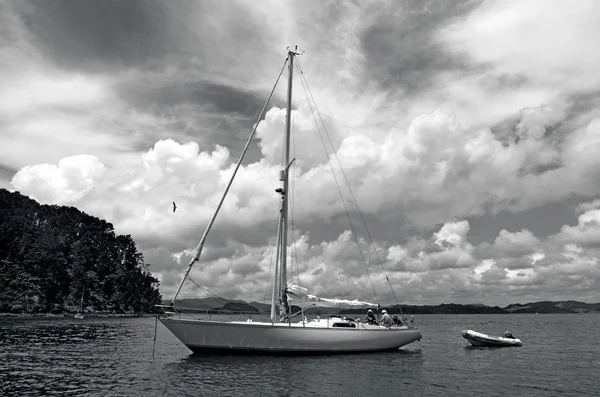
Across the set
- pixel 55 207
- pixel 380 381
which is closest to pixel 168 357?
pixel 380 381

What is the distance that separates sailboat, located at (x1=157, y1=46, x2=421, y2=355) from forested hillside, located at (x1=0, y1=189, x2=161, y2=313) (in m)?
101

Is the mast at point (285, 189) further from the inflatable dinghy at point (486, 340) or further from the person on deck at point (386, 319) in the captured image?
the inflatable dinghy at point (486, 340)

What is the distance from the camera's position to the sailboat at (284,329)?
30203mm

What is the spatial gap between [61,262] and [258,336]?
116245 mm

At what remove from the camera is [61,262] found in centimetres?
12544

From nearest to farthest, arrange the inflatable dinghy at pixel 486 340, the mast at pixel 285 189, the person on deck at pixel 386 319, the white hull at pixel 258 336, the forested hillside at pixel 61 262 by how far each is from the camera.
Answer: the white hull at pixel 258 336 → the mast at pixel 285 189 → the person on deck at pixel 386 319 → the inflatable dinghy at pixel 486 340 → the forested hillside at pixel 61 262

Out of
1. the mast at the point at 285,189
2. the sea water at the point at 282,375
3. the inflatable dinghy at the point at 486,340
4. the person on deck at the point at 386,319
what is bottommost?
the sea water at the point at 282,375

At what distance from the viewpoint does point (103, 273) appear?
14062 centimetres

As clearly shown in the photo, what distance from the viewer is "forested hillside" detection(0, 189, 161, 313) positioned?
11575cm

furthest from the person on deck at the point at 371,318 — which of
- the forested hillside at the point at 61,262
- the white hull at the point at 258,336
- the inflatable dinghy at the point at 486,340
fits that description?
the forested hillside at the point at 61,262

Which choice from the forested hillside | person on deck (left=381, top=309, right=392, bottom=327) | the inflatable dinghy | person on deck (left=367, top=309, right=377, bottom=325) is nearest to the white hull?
person on deck (left=367, top=309, right=377, bottom=325)

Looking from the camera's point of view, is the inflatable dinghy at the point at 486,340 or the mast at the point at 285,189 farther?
the inflatable dinghy at the point at 486,340

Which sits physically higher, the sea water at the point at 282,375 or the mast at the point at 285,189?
the mast at the point at 285,189

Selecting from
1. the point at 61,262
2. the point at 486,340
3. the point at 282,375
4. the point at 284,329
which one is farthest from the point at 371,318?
the point at 61,262
